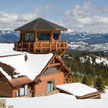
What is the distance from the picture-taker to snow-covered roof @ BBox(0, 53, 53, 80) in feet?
91.5

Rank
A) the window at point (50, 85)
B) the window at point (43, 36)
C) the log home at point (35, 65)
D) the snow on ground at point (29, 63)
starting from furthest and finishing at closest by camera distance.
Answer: the window at point (43, 36) → the window at point (50, 85) → the snow on ground at point (29, 63) → the log home at point (35, 65)

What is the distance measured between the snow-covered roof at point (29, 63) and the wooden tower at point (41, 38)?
1.36m

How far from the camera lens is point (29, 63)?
3011 centimetres

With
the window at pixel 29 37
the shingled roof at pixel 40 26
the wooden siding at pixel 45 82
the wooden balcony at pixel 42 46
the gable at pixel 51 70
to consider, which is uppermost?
the shingled roof at pixel 40 26

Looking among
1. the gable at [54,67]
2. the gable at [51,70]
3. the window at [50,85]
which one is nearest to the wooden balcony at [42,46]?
the gable at [54,67]

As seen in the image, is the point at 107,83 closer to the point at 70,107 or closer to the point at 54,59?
the point at 54,59

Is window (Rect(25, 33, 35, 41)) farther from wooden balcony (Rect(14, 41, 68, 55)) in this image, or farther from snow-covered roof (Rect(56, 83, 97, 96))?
snow-covered roof (Rect(56, 83, 97, 96))

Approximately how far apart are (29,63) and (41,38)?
423 cm

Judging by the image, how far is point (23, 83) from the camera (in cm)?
2625

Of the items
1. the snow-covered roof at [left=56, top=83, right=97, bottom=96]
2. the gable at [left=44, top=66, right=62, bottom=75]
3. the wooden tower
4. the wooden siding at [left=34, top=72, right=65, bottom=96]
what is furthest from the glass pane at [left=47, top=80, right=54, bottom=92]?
the wooden tower

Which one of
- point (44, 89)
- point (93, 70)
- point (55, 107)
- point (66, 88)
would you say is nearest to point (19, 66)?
point (44, 89)

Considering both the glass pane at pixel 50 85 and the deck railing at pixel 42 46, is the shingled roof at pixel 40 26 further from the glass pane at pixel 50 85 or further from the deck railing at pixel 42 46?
the glass pane at pixel 50 85

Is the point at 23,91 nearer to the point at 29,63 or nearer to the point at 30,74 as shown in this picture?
the point at 30,74

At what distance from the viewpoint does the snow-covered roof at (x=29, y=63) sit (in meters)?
27.9
